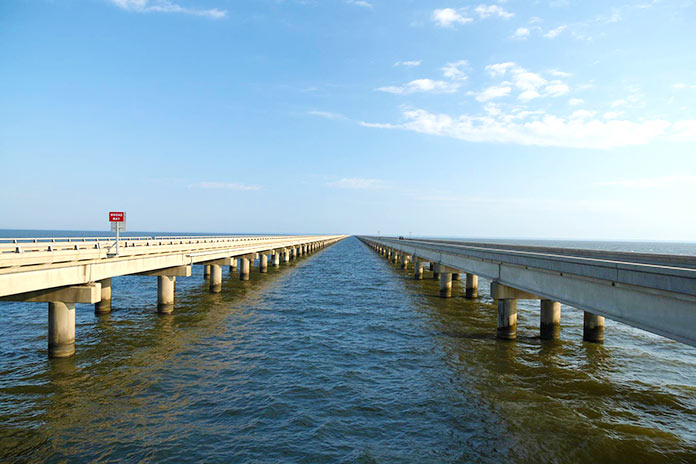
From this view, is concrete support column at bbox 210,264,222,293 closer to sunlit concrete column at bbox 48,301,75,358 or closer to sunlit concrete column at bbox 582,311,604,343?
sunlit concrete column at bbox 48,301,75,358

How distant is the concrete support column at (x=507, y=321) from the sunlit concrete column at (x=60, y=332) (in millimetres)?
18129

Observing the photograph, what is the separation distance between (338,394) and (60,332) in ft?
36.1

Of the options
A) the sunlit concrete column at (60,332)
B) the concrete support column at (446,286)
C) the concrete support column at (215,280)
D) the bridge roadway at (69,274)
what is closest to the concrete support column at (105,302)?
the bridge roadway at (69,274)

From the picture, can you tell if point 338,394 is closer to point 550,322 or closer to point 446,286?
point 550,322

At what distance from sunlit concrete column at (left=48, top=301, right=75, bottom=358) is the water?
55cm

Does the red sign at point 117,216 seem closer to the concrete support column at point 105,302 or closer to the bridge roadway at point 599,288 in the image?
the concrete support column at point 105,302

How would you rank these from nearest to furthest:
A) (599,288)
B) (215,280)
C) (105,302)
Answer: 1. (599,288)
2. (105,302)
3. (215,280)

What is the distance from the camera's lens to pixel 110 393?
12.1m

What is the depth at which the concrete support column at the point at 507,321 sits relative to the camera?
1886 cm

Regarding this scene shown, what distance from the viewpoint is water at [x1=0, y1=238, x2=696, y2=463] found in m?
9.18

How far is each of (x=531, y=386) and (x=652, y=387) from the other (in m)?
4.12

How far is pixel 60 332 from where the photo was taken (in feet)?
50.1

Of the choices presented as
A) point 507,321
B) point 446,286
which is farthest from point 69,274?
point 446,286

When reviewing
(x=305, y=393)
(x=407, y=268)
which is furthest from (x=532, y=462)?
(x=407, y=268)
